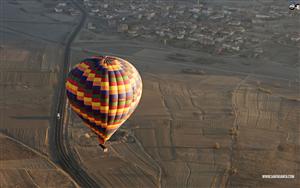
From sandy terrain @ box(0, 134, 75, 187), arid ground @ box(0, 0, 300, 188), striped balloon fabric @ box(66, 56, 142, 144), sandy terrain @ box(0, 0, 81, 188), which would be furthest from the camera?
sandy terrain @ box(0, 0, 81, 188)

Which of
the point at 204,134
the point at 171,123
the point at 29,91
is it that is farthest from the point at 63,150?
the point at 29,91

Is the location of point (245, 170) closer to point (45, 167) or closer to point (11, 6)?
point (45, 167)

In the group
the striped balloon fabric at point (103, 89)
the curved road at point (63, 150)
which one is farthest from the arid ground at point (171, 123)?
the striped balloon fabric at point (103, 89)

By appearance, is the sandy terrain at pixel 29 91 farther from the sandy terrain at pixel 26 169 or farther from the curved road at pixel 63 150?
the curved road at pixel 63 150

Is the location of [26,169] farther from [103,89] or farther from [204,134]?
[204,134]

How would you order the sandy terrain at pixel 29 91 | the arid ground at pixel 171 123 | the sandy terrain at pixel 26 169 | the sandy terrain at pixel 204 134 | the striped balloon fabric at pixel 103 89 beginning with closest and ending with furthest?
the striped balloon fabric at pixel 103 89 < the sandy terrain at pixel 26 169 < the sandy terrain at pixel 204 134 < the arid ground at pixel 171 123 < the sandy terrain at pixel 29 91

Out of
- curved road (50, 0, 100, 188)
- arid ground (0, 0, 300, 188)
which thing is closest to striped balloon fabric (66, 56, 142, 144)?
curved road (50, 0, 100, 188)

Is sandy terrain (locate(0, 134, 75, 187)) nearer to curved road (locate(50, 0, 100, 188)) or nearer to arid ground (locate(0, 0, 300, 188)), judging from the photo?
arid ground (locate(0, 0, 300, 188))

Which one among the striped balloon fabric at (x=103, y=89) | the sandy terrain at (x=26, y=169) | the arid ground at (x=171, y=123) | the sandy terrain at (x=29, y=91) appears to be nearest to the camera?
the striped balloon fabric at (x=103, y=89)
